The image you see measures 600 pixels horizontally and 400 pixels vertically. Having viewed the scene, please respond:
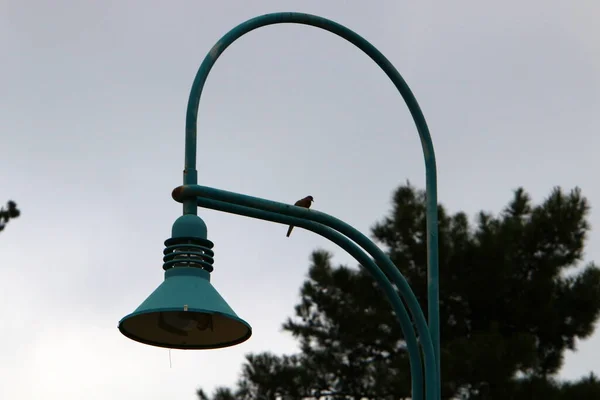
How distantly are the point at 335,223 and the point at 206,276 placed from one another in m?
0.68

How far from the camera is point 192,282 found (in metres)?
4.61

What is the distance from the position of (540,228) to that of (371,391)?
442 cm

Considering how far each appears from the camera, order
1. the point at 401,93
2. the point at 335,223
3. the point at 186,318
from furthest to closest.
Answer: the point at 401,93 → the point at 335,223 → the point at 186,318

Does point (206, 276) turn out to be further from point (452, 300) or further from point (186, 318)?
point (452, 300)

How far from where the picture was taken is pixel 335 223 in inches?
196

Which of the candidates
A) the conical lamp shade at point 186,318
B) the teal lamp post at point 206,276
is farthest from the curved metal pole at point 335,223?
the conical lamp shade at point 186,318

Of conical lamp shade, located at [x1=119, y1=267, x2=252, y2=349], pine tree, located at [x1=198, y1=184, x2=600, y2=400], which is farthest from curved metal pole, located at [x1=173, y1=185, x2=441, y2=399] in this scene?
pine tree, located at [x1=198, y1=184, x2=600, y2=400]

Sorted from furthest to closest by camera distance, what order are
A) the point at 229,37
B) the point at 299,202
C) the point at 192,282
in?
the point at 299,202
the point at 229,37
the point at 192,282

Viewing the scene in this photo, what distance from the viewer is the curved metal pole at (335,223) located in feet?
15.6

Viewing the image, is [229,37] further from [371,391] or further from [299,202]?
[371,391]

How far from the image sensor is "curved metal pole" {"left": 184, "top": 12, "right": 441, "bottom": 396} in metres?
4.92

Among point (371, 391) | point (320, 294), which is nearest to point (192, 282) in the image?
point (371, 391)

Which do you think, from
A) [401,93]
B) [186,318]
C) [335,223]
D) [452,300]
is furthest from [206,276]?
[452,300]

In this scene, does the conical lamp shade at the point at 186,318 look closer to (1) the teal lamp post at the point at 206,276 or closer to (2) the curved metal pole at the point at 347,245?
(1) the teal lamp post at the point at 206,276
